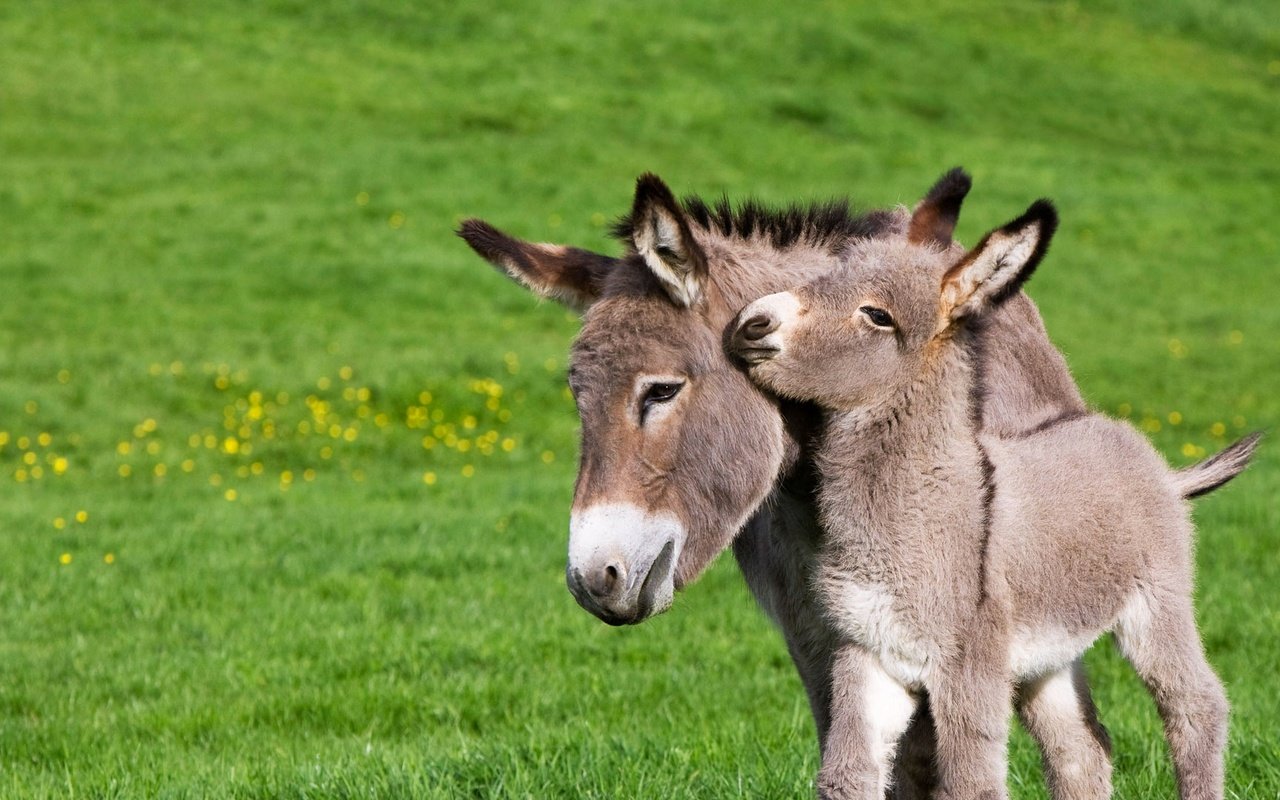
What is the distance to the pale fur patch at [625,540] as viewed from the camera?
3.12 meters

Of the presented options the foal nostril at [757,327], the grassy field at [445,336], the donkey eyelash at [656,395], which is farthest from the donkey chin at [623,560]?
the grassy field at [445,336]

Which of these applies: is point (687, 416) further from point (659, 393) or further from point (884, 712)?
point (884, 712)

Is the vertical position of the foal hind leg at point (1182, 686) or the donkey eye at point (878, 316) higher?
the donkey eye at point (878, 316)

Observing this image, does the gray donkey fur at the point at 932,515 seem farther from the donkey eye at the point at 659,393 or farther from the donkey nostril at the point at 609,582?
the donkey nostril at the point at 609,582

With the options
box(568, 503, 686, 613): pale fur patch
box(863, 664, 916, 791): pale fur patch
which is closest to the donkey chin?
box(568, 503, 686, 613): pale fur patch

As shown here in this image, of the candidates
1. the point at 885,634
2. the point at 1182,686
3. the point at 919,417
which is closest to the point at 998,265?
the point at 919,417

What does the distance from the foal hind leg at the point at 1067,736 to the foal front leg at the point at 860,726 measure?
1.00 metres

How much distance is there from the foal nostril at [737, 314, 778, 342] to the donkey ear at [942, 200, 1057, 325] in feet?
1.68

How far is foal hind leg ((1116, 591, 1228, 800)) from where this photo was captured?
3977 millimetres

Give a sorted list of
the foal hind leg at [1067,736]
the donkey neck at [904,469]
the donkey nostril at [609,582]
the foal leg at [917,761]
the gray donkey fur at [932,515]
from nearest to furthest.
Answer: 1. the donkey nostril at [609,582]
2. the gray donkey fur at [932,515]
3. the donkey neck at [904,469]
4. the foal leg at [917,761]
5. the foal hind leg at [1067,736]

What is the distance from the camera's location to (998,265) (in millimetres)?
3477

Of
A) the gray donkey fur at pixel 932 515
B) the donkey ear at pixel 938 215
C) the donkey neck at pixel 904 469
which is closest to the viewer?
the gray donkey fur at pixel 932 515

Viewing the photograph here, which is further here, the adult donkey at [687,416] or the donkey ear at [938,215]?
the donkey ear at [938,215]

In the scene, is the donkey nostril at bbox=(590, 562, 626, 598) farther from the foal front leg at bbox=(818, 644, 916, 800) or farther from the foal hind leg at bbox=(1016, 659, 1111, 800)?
the foal hind leg at bbox=(1016, 659, 1111, 800)
